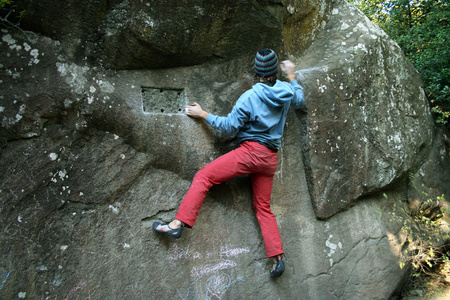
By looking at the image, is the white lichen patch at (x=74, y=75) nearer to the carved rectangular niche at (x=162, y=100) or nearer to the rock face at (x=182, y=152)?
the rock face at (x=182, y=152)

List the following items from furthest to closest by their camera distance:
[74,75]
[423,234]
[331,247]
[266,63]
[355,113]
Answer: [423,234], [355,113], [331,247], [266,63], [74,75]

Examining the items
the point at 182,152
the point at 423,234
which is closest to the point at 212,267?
the point at 182,152

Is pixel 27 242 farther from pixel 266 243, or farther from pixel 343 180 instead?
pixel 343 180

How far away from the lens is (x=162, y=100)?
8.33 feet

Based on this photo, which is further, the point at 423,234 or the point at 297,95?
the point at 423,234

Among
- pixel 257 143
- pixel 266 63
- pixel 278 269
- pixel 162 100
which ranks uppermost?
pixel 266 63

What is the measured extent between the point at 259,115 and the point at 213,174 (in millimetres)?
565

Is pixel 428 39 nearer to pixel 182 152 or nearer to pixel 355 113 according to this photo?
pixel 355 113

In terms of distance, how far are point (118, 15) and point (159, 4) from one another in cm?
30

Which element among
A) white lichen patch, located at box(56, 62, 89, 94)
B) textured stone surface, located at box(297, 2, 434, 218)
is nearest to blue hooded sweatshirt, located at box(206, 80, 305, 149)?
textured stone surface, located at box(297, 2, 434, 218)

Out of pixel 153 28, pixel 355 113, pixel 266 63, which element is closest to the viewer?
pixel 153 28

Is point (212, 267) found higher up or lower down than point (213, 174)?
lower down

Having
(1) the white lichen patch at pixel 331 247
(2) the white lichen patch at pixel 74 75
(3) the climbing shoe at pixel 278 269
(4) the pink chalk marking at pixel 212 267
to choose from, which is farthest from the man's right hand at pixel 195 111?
(1) the white lichen patch at pixel 331 247

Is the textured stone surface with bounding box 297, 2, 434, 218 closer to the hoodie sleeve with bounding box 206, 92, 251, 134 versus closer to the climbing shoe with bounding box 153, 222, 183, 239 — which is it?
the hoodie sleeve with bounding box 206, 92, 251, 134
